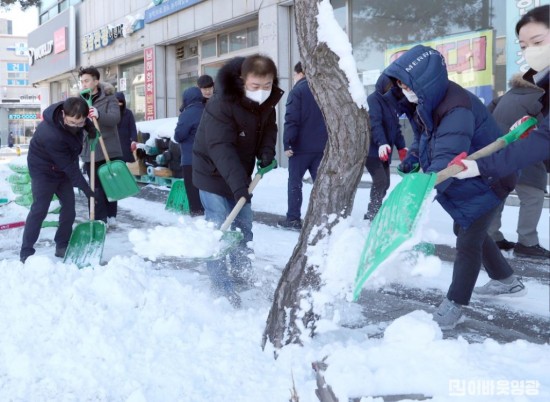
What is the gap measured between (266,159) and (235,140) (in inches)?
13.1

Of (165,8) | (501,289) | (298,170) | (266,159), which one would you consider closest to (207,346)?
(266,159)

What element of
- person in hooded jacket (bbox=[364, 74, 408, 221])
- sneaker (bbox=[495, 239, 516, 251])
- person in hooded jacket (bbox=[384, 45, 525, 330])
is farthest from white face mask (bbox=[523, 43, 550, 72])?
sneaker (bbox=[495, 239, 516, 251])

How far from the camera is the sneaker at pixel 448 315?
10.6ft

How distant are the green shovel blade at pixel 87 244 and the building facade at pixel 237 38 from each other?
205 inches

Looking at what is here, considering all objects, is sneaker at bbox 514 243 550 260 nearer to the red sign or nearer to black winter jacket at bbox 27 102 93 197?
black winter jacket at bbox 27 102 93 197

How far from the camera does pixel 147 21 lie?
53.7 ft

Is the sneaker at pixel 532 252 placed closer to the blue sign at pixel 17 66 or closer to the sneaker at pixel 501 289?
the sneaker at pixel 501 289

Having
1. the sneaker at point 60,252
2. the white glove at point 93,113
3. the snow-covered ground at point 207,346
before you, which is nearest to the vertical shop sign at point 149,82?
the white glove at point 93,113

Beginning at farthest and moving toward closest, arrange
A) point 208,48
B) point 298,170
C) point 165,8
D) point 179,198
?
1. point 165,8
2. point 208,48
3. point 179,198
4. point 298,170

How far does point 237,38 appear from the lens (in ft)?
44.4

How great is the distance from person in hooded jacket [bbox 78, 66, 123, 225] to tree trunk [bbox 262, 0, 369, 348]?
12.6 ft

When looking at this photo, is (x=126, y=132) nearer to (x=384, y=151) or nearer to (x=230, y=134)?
(x=384, y=151)

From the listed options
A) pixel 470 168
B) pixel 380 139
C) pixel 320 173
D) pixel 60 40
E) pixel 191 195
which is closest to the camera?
Answer: pixel 470 168

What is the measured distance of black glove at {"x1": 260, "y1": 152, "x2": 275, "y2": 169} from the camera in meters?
3.65
